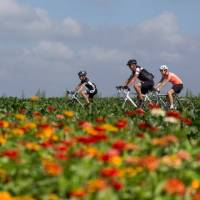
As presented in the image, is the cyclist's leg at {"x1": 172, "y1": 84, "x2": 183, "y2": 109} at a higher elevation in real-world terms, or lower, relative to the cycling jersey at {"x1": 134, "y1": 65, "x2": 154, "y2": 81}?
lower

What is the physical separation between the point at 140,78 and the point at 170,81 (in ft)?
2.79

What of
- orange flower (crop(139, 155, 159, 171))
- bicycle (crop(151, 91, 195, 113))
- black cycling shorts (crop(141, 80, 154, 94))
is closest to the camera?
orange flower (crop(139, 155, 159, 171))

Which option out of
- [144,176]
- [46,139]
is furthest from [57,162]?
[46,139]

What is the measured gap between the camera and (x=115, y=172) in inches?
188

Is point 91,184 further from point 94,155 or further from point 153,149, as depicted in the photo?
point 153,149

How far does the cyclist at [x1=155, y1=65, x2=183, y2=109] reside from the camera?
60.6 ft

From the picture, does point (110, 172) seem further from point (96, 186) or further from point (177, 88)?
point (177, 88)

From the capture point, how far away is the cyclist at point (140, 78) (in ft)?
61.2

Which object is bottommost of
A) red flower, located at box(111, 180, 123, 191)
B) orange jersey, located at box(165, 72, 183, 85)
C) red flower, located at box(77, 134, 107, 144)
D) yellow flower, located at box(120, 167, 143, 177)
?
red flower, located at box(111, 180, 123, 191)

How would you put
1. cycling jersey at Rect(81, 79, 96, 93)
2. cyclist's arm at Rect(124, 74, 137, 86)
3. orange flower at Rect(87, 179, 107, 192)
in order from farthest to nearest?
cycling jersey at Rect(81, 79, 96, 93) → cyclist's arm at Rect(124, 74, 137, 86) → orange flower at Rect(87, 179, 107, 192)

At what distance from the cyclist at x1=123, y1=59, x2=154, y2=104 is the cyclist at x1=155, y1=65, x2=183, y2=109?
0.31 meters

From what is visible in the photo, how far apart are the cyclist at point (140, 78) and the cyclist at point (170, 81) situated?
1.02 ft

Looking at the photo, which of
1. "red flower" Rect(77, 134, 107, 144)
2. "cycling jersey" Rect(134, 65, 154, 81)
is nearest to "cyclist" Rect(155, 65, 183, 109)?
"cycling jersey" Rect(134, 65, 154, 81)

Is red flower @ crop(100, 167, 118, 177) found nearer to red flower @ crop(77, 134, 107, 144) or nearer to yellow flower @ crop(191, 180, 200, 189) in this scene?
yellow flower @ crop(191, 180, 200, 189)
